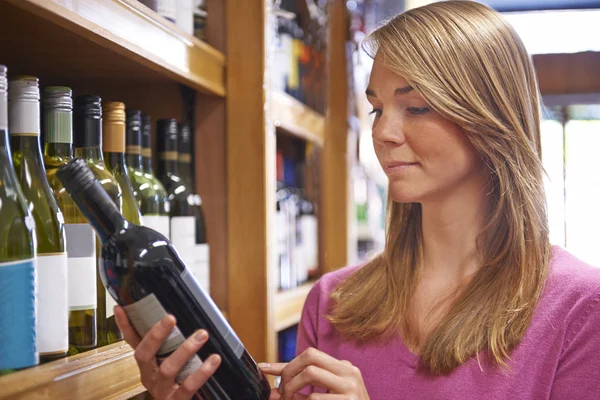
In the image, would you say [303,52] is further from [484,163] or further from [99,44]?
[99,44]

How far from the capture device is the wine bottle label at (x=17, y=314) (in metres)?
0.77

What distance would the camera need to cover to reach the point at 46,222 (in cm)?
92

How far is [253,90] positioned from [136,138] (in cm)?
Answer: 35

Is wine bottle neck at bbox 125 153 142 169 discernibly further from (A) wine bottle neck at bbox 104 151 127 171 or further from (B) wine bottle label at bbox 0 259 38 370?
(B) wine bottle label at bbox 0 259 38 370

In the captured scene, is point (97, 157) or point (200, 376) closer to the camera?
point (200, 376)

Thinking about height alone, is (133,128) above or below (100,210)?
above

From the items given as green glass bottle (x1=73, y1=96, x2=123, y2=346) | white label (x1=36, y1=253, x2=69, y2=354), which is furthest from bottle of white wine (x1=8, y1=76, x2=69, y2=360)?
green glass bottle (x1=73, y1=96, x2=123, y2=346)

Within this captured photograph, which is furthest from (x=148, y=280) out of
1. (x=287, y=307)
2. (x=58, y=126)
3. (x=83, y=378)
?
(x=287, y=307)

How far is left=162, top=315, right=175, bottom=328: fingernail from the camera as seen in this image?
0.78m

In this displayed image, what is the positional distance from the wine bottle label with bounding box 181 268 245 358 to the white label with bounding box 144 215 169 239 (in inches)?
14.7

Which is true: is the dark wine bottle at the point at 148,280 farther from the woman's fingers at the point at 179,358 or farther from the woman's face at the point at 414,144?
the woman's face at the point at 414,144

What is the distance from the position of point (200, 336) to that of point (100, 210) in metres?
0.19

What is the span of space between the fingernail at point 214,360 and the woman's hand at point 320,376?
0.19m

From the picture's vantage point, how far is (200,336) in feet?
2.63
